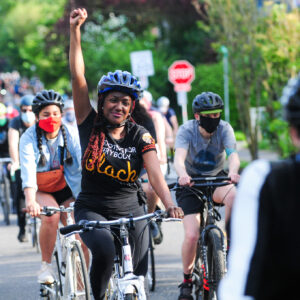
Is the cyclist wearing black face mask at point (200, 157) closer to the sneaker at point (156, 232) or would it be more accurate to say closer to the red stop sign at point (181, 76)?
the sneaker at point (156, 232)

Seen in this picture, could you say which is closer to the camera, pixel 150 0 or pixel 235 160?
pixel 235 160

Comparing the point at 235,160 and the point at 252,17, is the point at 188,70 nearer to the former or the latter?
the point at 252,17

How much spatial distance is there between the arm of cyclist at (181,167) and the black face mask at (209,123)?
26 centimetres

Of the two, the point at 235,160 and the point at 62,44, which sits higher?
the point at 62,44

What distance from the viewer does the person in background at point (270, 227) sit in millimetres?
2125

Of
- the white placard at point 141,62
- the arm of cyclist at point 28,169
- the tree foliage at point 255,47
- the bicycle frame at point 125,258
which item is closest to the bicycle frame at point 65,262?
the arm of cyclist at point 28,169

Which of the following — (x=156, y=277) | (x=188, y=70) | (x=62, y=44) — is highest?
(x=62, y=44)

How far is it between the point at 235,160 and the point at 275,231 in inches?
151

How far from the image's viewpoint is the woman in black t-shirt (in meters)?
4.48

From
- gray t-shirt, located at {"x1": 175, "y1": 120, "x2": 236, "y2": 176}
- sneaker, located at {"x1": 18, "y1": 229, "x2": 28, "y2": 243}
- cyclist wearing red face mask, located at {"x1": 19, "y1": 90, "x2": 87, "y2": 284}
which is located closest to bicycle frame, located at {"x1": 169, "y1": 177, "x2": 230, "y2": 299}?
Answer: gray t-shirt, located at {"x1": 175, "y1": 120, "x2": 236, "y2": 176}

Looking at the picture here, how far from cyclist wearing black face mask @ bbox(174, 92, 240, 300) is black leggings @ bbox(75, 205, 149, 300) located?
104cm

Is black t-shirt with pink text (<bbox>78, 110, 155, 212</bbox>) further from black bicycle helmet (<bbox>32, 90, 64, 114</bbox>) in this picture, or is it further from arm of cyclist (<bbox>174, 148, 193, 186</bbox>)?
black bicycle helmet (<bbox>32, 90, 64, 114</bbox>)

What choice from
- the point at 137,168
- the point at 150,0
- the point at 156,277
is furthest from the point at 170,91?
the point at 137,168

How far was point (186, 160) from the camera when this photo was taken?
241 inches
